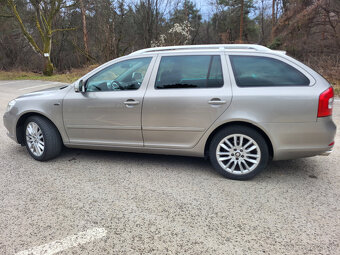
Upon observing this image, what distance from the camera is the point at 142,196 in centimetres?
320

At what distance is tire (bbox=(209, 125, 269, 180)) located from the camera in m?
3.40

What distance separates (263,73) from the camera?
3.39 m

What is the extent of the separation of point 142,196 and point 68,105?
1825 mm

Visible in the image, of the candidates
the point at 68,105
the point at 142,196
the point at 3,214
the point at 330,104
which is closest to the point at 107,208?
the point at 142,196

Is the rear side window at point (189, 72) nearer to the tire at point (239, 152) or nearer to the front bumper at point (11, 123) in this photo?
the tire at point (239, 152)

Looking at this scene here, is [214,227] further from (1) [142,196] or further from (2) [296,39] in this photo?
(2) [296,39]

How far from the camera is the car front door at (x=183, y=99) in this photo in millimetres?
3465

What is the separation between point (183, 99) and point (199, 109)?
24 centimetres

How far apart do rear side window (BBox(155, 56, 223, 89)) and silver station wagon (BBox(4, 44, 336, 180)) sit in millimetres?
13

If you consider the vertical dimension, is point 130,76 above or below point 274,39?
below

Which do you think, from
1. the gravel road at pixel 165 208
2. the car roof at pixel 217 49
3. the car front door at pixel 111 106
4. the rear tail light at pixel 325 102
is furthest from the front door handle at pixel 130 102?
the rear tail light at pixel 325 102

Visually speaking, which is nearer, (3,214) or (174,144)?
(3,214)

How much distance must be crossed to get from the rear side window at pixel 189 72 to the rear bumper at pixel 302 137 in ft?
2.97

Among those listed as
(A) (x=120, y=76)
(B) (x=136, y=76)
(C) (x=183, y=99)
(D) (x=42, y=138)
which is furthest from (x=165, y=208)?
(D) (x=42, y=138)
